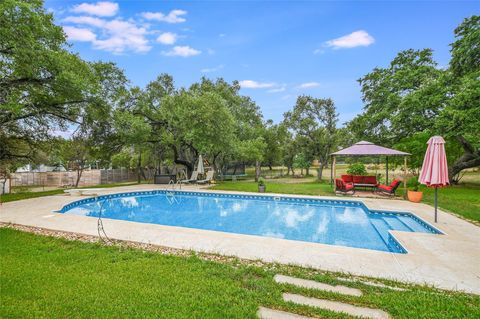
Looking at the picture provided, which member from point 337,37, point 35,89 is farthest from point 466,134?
point 35,89

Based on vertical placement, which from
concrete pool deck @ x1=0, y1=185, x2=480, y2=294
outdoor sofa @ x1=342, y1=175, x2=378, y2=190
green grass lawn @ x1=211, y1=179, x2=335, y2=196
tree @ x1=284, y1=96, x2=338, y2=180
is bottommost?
concrete pool deck @ x1=0, y1=185, x2=480, y2=294

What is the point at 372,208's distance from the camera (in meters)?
8.45

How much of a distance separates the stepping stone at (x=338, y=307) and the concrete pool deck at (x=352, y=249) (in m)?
0.99

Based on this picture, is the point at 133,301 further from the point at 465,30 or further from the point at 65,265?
the point at 465,30

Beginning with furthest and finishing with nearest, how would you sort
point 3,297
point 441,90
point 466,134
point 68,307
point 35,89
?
point 441,90
point 466,134
point 35,89
point 3,297
point 68,307

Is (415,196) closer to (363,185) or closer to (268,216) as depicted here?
(363,185)

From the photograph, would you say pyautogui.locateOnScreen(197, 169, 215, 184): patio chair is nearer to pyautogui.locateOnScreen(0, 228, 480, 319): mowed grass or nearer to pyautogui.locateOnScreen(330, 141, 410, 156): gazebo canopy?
pyautogui.locateOnScreen(330, 141, 410, 156): gazebo canopy

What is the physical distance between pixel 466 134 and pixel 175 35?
16.4 meters

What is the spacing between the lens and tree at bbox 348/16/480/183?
11.9 metres

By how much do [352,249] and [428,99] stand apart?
13275mm

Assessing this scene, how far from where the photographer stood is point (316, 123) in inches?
859

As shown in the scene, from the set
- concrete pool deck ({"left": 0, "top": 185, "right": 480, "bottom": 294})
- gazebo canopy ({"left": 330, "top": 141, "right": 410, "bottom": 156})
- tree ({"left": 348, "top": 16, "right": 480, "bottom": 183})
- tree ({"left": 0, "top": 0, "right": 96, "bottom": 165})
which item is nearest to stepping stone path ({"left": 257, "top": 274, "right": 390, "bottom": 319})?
concrete pool deck ({"left": 0, "top": 185, "right": 480, "bottom": 294})

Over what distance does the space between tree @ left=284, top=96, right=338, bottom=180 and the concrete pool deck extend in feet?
50.2

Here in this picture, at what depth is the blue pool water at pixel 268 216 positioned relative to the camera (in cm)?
648
